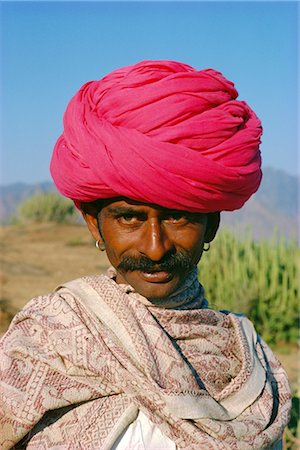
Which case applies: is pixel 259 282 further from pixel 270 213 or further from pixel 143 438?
pixel 270 213

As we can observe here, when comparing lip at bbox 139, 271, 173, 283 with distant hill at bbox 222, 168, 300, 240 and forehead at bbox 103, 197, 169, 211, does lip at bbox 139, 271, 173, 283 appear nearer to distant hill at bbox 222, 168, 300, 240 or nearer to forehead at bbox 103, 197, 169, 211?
forehead at bbox 103, 197, 169, 211

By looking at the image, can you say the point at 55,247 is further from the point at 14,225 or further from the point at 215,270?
the point at 215,270

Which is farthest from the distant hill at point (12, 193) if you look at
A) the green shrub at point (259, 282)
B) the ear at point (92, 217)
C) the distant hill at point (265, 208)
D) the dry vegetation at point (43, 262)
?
the ear at point (92, 217)

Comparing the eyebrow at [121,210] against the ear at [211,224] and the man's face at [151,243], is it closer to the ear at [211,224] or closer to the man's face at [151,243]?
the man's face at [151,243]

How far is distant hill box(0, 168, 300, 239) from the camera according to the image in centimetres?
1025

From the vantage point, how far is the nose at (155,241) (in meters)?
2.75

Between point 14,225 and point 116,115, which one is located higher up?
point 116,115

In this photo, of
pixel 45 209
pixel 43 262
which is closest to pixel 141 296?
pixel 43 262

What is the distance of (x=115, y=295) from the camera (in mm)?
2881

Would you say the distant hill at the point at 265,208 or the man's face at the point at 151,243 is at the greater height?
the man's face at the point at 151,243

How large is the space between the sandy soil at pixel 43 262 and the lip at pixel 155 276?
16.0ft

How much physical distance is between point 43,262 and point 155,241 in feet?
39.6

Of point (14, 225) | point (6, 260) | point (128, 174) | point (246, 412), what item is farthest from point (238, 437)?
point (14, 225)

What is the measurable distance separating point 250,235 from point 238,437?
726cm
